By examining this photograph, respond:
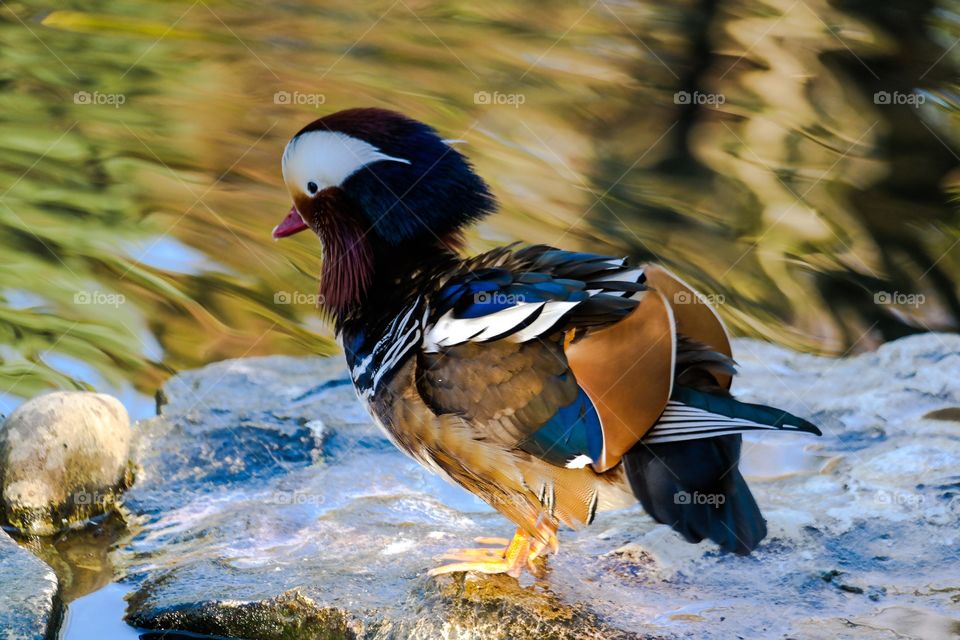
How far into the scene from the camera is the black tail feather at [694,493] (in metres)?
3.15

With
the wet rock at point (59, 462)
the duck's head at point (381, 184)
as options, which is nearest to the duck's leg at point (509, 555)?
the duck's head at point (381, 184)

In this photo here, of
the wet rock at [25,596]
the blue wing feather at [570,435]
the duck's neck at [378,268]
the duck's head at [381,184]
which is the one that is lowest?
the wet rock at [25,596]

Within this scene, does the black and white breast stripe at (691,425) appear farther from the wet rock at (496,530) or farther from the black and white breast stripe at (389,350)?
the black and white breast stripe at (389,350)

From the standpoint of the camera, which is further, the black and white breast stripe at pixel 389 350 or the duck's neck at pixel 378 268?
the duck's neck at pixel 378 268

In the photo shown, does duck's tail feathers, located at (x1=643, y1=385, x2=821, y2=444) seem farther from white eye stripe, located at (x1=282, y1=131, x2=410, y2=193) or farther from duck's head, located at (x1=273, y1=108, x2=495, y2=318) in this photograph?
white eye stripe, located at (x1=282, y1=131, x2=410, y2=193)

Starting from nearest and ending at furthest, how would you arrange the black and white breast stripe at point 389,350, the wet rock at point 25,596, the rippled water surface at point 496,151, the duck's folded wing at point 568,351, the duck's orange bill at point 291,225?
the duck's folded wing at point 568,351
the wet rock at point 25,596
the black and white breast stripe at point 389,350
the duck's orange bill at point 291,225
the rippled water surface at point 496,151

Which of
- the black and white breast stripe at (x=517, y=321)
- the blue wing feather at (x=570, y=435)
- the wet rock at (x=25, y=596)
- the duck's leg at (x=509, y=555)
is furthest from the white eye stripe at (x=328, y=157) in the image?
the wet rock at (x=25, y=596)

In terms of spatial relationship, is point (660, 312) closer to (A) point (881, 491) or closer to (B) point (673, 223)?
(A) point (881, 491)

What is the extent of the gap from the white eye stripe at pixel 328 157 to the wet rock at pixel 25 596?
4.73ft

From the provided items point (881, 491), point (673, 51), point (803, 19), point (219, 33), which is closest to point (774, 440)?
point (881, 491)


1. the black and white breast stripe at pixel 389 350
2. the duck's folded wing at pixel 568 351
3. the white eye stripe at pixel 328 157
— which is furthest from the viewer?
the white eye stripe at pixel 328 157

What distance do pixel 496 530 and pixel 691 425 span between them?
108 centimetres

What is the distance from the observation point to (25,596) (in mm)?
3342

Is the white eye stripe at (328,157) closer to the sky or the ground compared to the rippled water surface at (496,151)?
closer to the sky
